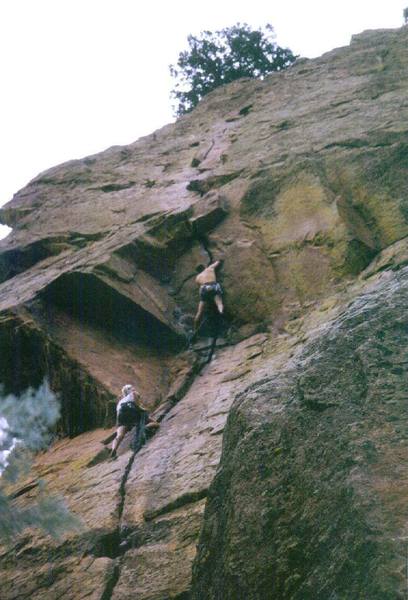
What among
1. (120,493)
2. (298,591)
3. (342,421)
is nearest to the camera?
(298,591)

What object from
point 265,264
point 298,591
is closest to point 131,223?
point 265,264

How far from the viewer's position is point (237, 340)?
442 inches

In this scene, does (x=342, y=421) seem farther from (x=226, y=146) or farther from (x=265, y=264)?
(x=226, y=146)

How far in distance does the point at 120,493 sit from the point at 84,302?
4.85 meters

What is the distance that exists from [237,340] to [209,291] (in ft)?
3.45

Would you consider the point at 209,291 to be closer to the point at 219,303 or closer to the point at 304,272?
the point at 219,303

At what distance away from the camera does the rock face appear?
418 centimetres

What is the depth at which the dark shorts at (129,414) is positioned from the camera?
9.37 meters

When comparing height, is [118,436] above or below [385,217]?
below

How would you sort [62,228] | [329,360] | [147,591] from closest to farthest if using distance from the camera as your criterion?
[329,360] → [147,591] → [62,228]

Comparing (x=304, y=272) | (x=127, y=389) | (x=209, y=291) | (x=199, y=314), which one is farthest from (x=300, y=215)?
(x=127, y=389)

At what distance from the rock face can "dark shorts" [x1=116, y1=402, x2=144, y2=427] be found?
1.09 ft

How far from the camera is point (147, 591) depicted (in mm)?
6199

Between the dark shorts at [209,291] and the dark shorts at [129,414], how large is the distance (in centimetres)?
285
